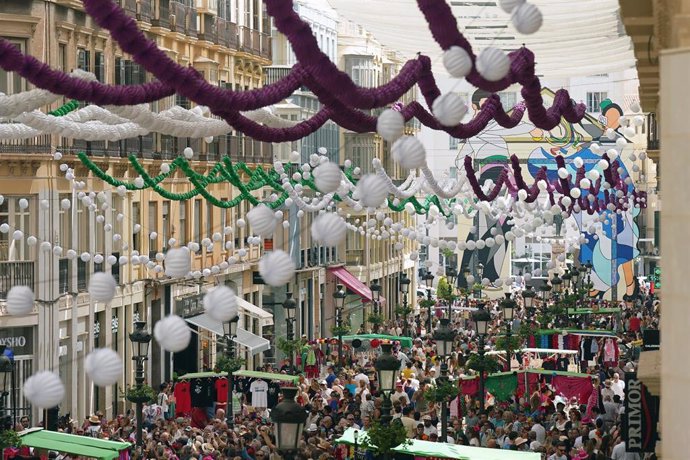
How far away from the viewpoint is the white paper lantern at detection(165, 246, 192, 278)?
1023cm

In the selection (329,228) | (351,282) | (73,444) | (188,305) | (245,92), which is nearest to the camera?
(329,228)

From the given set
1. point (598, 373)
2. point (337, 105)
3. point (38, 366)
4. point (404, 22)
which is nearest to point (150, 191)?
point (38, 366)

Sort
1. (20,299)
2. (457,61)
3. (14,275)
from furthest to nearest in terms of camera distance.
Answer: (14,275)
(20,299)
(457,61)

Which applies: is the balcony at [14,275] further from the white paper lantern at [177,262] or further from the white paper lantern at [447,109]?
the white paper lantern at [447,109]

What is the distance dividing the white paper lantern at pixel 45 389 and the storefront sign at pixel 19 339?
24.7 m

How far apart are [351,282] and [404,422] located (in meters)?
45.3

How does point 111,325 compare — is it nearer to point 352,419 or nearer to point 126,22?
point 352,419

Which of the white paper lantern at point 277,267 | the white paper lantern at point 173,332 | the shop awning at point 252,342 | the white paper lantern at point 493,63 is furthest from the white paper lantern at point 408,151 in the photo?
the shop awning at point 252,342

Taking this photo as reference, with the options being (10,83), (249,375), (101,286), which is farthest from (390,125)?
(10,83)

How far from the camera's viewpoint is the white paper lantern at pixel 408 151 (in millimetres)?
9117

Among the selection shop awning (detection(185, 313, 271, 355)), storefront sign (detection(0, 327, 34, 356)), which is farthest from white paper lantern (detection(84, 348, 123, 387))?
shop awning (detection(185, 313, 271, 355))

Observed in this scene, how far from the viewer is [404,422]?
923 inches

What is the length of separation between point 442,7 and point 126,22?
6.58 ft

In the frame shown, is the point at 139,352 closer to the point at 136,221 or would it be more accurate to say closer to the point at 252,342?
the point at 252,342
